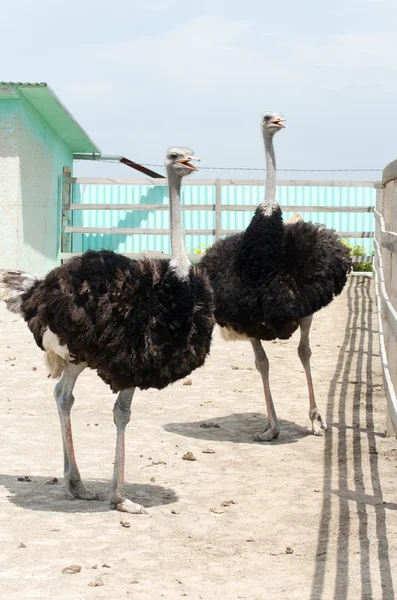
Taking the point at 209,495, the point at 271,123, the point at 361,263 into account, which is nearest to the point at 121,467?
the point at 209,495

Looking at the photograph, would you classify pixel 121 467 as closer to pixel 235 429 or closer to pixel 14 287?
pixel 14 287

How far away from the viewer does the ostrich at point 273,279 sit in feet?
21.3

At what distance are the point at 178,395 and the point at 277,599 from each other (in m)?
4.48

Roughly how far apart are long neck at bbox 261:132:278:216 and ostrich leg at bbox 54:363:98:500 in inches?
83.4

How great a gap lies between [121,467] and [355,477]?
1.34 meters

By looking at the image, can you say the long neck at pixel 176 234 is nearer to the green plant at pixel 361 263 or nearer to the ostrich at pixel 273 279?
the ostrich at pixel 273 279

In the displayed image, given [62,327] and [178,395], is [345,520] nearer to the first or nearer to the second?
[62,327]

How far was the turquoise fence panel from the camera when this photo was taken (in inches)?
757

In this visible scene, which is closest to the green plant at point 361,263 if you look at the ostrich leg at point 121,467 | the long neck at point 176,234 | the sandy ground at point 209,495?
the sandy ground at point 209,495

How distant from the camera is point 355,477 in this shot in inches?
217

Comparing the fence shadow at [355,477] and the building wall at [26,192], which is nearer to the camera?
the fence shadow at [355,477]

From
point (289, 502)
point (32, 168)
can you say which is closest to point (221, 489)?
point (289, 502)

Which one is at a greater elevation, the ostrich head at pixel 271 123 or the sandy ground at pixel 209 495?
the ostrich head at pixel 271 123

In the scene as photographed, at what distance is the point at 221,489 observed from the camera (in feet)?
17.8
